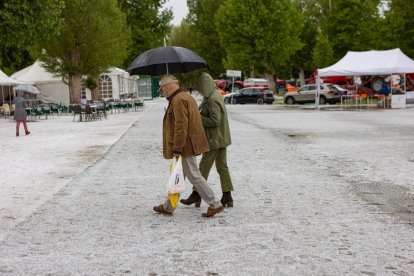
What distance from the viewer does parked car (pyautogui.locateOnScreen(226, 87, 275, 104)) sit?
4628cm

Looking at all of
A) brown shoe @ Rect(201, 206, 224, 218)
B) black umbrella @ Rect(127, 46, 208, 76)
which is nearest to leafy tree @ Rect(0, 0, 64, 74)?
black umbrella @ Rect(127, 46, 208, 76)

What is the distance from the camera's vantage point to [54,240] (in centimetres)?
552

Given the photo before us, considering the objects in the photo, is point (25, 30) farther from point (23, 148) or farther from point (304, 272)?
point (304, 272)

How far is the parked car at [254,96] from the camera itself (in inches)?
1822

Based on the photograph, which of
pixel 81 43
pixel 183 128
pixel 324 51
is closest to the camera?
pixel 183 128

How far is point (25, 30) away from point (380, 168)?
16.8 m

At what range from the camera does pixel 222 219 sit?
20.7 feet

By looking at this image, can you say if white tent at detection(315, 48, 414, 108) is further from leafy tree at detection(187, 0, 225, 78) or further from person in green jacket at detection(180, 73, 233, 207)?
leafy tree at detection(187, 0, 225, 78)

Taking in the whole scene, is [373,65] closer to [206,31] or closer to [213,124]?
[213,124]

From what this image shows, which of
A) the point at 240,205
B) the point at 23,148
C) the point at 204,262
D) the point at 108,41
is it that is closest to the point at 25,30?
the point at 23,148

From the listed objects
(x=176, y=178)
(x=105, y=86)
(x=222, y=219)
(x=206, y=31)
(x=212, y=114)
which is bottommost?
(x=222, y=219)

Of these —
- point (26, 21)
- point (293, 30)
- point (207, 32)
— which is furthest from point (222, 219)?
point (207, 32)

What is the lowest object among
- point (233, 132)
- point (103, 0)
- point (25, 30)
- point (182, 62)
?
point (233, 132)

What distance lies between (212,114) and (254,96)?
4062cm
